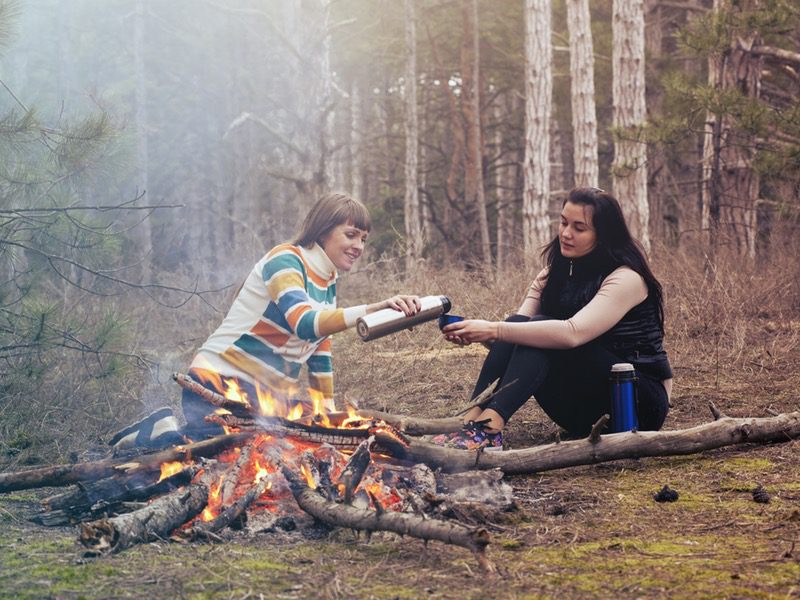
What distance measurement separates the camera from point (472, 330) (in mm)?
4555

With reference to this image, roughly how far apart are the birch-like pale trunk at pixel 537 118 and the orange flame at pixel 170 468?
10914 millimetres

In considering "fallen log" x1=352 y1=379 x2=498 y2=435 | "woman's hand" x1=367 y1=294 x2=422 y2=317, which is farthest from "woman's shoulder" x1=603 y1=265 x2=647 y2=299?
"woman's hand" x1=367 y1=294 x2=422 y2=317

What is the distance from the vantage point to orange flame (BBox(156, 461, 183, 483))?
397cm

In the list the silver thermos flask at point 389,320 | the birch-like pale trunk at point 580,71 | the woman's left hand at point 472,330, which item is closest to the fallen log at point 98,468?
the silver thermos flask at point 389,320

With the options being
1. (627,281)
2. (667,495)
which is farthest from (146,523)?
(627,281)

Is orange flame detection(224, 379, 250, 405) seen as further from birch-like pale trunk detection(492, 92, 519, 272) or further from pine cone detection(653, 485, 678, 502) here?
Answer: birch-like pale trunk detection(492, 92, 519, 272)

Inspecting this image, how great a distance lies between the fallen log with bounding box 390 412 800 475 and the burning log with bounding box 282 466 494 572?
573mm

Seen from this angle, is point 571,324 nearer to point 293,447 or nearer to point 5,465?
point 293,447

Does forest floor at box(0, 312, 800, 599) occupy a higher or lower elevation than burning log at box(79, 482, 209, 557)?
lower

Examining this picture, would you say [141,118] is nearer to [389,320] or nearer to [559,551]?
[389,320]

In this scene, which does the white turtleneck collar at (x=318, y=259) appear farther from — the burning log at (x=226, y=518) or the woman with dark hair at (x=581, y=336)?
the burning log at (x=226, y=518)

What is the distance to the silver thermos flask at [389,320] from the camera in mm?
4117

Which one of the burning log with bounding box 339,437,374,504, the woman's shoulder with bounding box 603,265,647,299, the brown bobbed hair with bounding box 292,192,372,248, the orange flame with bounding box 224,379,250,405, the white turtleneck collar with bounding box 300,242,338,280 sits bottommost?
the burning log with bounding box 339,437,374,504

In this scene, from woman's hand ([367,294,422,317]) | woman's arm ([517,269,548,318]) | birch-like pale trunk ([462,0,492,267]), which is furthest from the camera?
birch-like pale trunk ([462,0,492,267])
